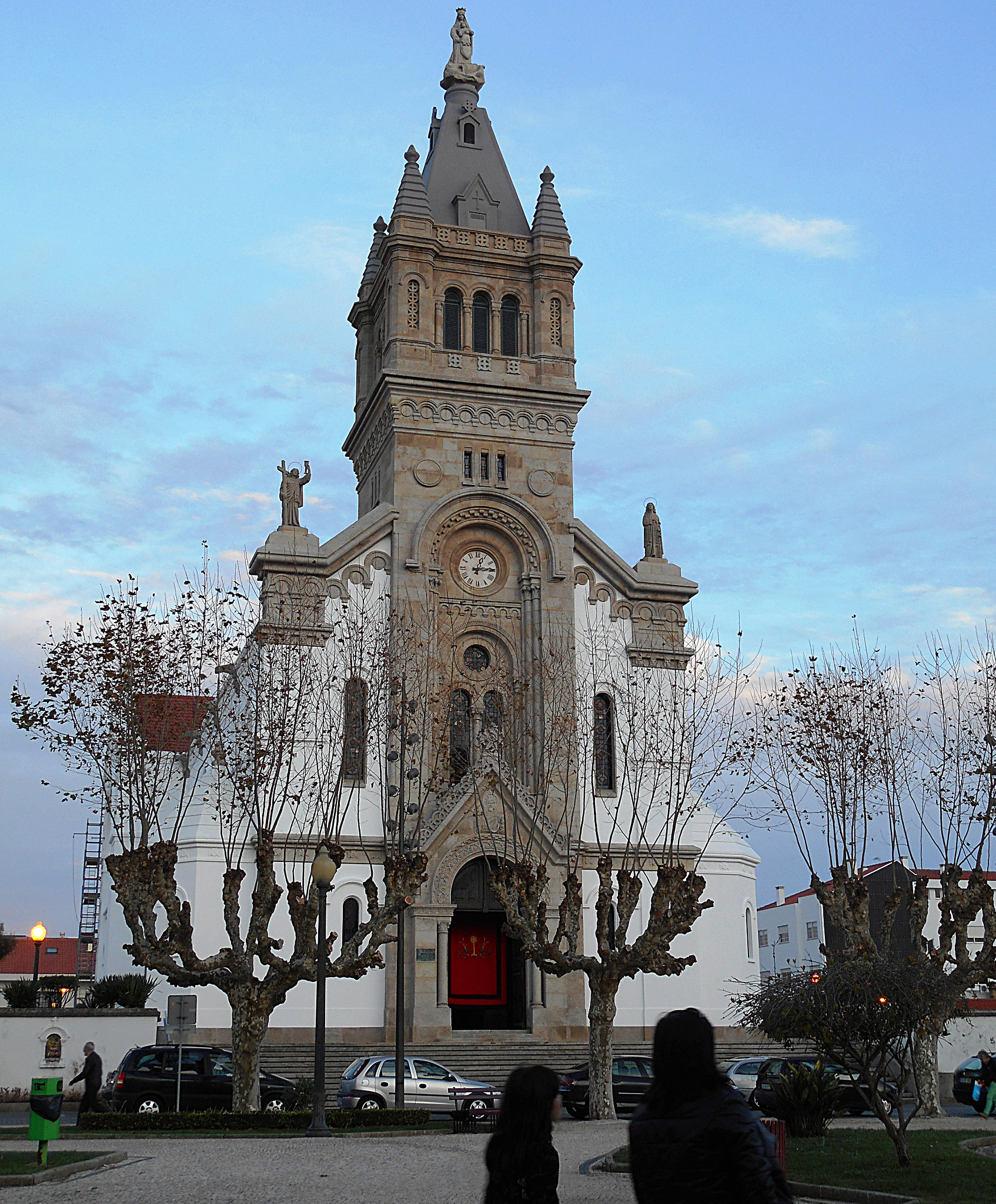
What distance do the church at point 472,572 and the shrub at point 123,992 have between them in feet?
2.53

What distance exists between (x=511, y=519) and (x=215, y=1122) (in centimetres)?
2393

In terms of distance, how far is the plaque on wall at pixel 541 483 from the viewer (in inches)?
1706

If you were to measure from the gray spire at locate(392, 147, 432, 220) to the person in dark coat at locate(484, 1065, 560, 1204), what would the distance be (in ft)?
136

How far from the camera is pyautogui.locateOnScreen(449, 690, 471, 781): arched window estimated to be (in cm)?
3941

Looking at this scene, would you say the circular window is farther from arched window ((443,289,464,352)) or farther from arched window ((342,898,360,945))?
arched window ((443,289,464,352))

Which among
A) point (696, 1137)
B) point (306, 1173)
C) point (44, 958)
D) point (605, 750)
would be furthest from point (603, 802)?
point (44, 958)

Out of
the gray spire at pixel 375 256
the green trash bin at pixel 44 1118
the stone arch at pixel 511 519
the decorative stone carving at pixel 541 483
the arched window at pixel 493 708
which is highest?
the gray spire at pixel 375 256

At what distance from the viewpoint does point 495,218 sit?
46844 millimetres

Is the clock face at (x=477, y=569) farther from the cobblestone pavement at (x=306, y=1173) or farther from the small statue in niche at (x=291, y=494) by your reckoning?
the cobblestone pavement at (x=306, y=1173)

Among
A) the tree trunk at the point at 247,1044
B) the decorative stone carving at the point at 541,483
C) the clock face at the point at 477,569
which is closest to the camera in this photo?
the tree trunk at the point at 247,1044

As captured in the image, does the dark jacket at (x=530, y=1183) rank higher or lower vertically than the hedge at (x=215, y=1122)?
higher

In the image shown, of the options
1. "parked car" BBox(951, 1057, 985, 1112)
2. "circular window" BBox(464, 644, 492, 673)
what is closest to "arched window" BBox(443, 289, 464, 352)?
"circular window" BBox(464, 644, 492, 673)

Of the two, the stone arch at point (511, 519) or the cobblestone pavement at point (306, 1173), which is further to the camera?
the stone arch at point (511, 519)

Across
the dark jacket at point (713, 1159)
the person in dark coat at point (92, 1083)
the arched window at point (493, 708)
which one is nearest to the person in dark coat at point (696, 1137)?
the dark jacket at point (713, 1159)
